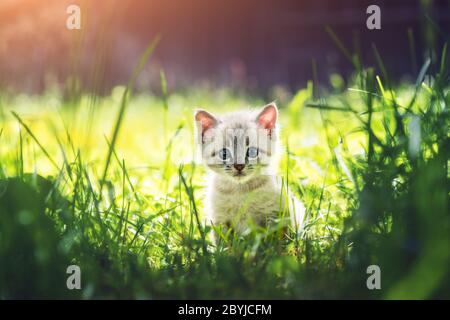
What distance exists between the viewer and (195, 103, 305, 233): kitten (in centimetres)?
234

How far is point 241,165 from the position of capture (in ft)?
7.66

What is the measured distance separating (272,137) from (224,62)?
8.43 m

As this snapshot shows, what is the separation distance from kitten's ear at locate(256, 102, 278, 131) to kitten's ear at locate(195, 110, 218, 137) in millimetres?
202

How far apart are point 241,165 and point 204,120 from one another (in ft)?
1.00

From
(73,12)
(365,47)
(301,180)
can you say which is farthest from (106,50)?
(365,47)

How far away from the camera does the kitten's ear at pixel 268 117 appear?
2.44 metres
